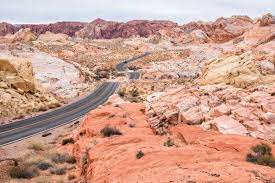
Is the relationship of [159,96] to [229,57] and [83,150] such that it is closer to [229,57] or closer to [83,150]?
[83,150]

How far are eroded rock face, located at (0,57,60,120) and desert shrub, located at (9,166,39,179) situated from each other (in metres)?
33.2

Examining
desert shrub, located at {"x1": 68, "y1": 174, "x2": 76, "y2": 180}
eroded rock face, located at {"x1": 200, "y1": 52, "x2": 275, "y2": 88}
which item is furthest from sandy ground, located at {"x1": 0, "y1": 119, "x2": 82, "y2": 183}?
eroded rock face, located at {"x1": 200, "y1": 52, "x2": 275, "y2": 88}

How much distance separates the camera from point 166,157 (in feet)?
65.3

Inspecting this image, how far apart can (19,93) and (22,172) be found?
40292 millimetres

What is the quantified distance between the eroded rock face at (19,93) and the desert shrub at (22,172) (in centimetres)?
3320

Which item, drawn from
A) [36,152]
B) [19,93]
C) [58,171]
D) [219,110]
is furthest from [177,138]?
[19,93]

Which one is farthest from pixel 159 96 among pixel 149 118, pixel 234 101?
pixel 234 101

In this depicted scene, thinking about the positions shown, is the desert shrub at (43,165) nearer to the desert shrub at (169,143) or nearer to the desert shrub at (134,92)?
the desert shrub at (169,143)

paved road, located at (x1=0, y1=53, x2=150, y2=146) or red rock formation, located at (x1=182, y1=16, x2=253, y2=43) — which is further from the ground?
red rock formation, located at (x1=182, y1=16, x2=253, y2=43)

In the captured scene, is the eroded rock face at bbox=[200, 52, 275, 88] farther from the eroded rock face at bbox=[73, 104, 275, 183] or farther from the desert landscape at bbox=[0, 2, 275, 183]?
the eroded rock face at bbox=[73, 104, 275, 183]

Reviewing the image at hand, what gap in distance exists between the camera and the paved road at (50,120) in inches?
1788

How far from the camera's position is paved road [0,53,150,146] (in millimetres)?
45406

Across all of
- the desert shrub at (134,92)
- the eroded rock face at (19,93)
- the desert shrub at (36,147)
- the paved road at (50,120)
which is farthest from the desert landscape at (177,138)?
the desert shrub at (134,92)

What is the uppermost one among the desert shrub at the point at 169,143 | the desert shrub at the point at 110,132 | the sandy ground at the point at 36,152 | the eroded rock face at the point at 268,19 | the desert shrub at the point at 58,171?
the eroded rock face at the point at 268,19
